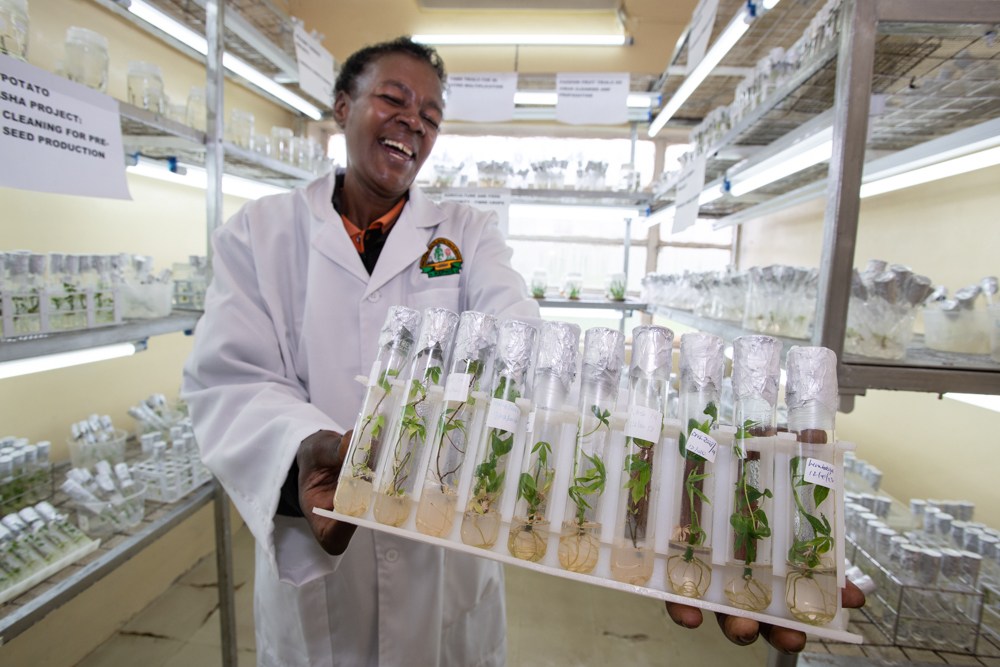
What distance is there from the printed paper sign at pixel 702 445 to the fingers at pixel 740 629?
8.0 inches

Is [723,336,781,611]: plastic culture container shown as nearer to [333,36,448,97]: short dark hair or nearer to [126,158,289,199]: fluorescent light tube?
[333,36,448,97]: short dark hair

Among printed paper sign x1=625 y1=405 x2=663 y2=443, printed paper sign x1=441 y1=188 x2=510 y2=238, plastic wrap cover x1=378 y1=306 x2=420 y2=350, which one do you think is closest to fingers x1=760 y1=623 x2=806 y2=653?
printed paper sign x1=625 y1=405 x2=663 y2=443

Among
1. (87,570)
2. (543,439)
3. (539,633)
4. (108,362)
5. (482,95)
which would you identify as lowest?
(539,633)

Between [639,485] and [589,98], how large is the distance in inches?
94.4

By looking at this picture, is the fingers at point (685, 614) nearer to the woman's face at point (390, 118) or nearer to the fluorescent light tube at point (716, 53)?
the woman's face at point (390, 118)

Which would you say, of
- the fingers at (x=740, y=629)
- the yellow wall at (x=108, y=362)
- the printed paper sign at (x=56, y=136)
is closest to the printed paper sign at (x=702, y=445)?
the fingers at (x=740, y=629)

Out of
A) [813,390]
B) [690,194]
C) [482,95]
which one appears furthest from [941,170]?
[482,95]

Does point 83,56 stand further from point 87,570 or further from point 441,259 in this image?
point 87,570

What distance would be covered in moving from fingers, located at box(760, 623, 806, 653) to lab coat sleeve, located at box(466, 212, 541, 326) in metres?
0.74

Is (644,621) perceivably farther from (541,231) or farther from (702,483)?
(541,231)

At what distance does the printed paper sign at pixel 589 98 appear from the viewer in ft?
8.59

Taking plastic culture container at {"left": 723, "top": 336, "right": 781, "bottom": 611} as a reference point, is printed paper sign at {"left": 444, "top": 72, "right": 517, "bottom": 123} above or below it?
above

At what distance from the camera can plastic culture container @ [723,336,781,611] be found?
690 mm

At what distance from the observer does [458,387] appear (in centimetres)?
78
